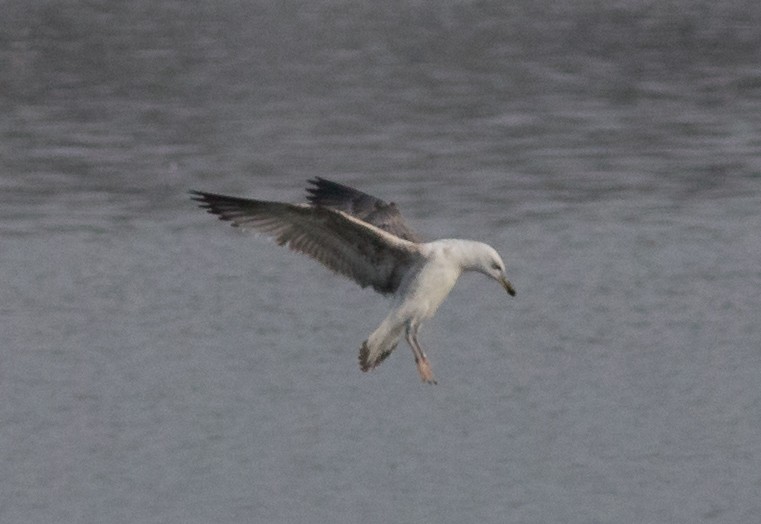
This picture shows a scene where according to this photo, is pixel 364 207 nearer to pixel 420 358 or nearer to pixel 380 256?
pixel 380 256

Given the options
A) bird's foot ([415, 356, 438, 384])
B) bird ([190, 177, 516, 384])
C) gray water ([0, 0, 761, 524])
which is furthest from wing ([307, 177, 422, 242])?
gray water ([0, 0, 761, 524])

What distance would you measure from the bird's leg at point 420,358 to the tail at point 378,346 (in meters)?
0.08

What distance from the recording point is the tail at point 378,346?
528 inches

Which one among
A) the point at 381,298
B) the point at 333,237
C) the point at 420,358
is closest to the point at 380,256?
the point at 333,237

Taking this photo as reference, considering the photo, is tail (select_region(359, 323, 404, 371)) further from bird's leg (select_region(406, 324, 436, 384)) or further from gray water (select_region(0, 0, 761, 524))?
gray water (select_region(0, 0, 761, 524))

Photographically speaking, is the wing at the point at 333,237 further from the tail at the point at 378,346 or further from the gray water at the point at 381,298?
the gray water at the point at 381,298

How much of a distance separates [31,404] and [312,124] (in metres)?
14.8

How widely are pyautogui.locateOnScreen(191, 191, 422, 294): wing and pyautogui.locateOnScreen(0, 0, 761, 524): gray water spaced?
5622mm

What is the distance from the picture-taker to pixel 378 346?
44.6 ft

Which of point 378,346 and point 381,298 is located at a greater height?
point 378,346

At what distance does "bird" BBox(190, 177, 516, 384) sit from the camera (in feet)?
44.5

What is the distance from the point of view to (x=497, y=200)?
99.2 ft

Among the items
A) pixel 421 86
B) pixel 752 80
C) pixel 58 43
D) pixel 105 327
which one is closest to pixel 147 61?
pixel 58 43

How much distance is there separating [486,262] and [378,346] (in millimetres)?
851
